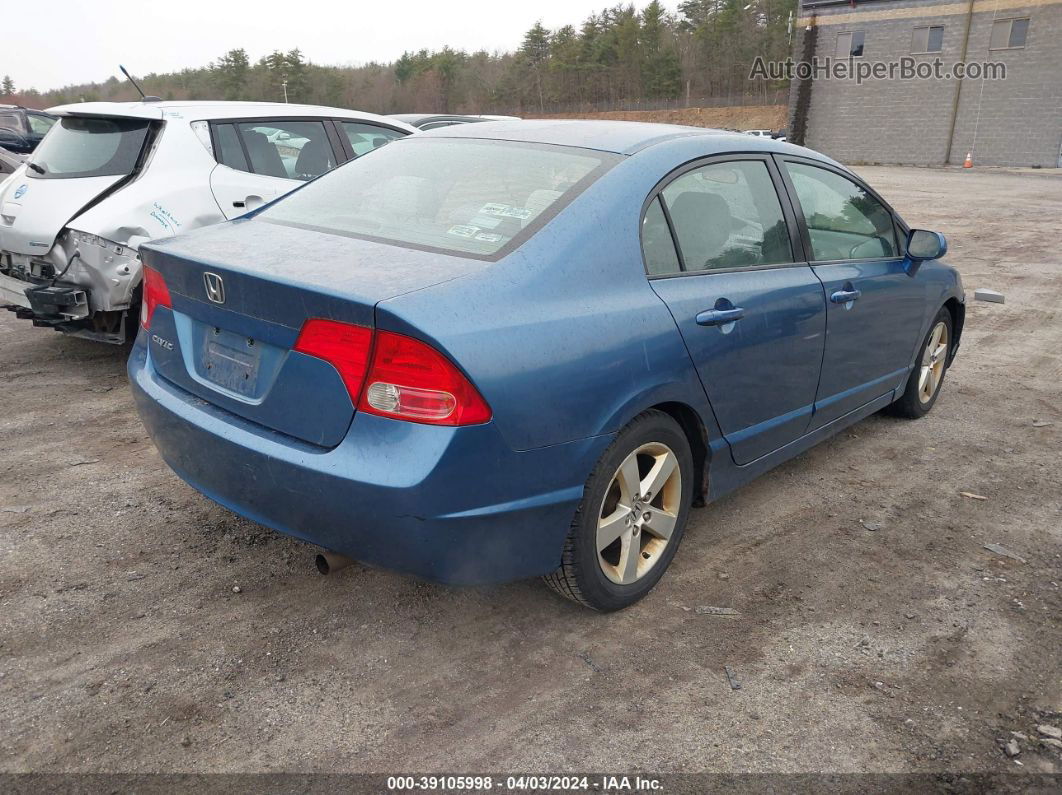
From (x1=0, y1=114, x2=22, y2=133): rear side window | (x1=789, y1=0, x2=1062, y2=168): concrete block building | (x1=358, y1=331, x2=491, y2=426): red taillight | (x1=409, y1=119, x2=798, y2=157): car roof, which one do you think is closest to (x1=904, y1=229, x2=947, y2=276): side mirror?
(x1=409, y1=119, x2=798, y2=157): car roof

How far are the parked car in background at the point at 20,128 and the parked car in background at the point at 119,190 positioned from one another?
13428mm

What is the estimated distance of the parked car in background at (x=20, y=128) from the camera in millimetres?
17031

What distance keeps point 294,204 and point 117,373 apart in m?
2.93

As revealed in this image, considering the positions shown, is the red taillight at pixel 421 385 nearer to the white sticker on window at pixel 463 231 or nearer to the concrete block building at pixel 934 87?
the white sticker on window at pixel 463 231

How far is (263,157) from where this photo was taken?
20.0 feet

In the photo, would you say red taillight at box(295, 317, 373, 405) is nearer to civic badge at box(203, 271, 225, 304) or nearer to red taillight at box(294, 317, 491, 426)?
red taillight at box(294, 317, 491, 426)

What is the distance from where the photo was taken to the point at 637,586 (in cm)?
301

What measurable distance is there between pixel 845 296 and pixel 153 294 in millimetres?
2863

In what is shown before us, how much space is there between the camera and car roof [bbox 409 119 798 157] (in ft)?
10.5

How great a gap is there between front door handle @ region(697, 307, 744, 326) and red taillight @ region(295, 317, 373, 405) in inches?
49.2

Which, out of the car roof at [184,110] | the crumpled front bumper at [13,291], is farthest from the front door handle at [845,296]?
the crumpled front bumper at [13,291]

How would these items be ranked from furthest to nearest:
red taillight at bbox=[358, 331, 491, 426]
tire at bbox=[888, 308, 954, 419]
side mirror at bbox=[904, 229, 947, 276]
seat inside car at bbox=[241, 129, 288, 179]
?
seat inside car at bbox=[241, 129, 288, 179], tire at bbox=[888, 308, 954, 419], side mirror at bbox=[904, 229, 947, 276], red taillight at bbox=[358, 331, 491, 426]

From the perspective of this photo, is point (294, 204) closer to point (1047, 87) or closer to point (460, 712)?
point (460, 712)

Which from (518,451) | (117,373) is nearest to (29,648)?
(518,451)
